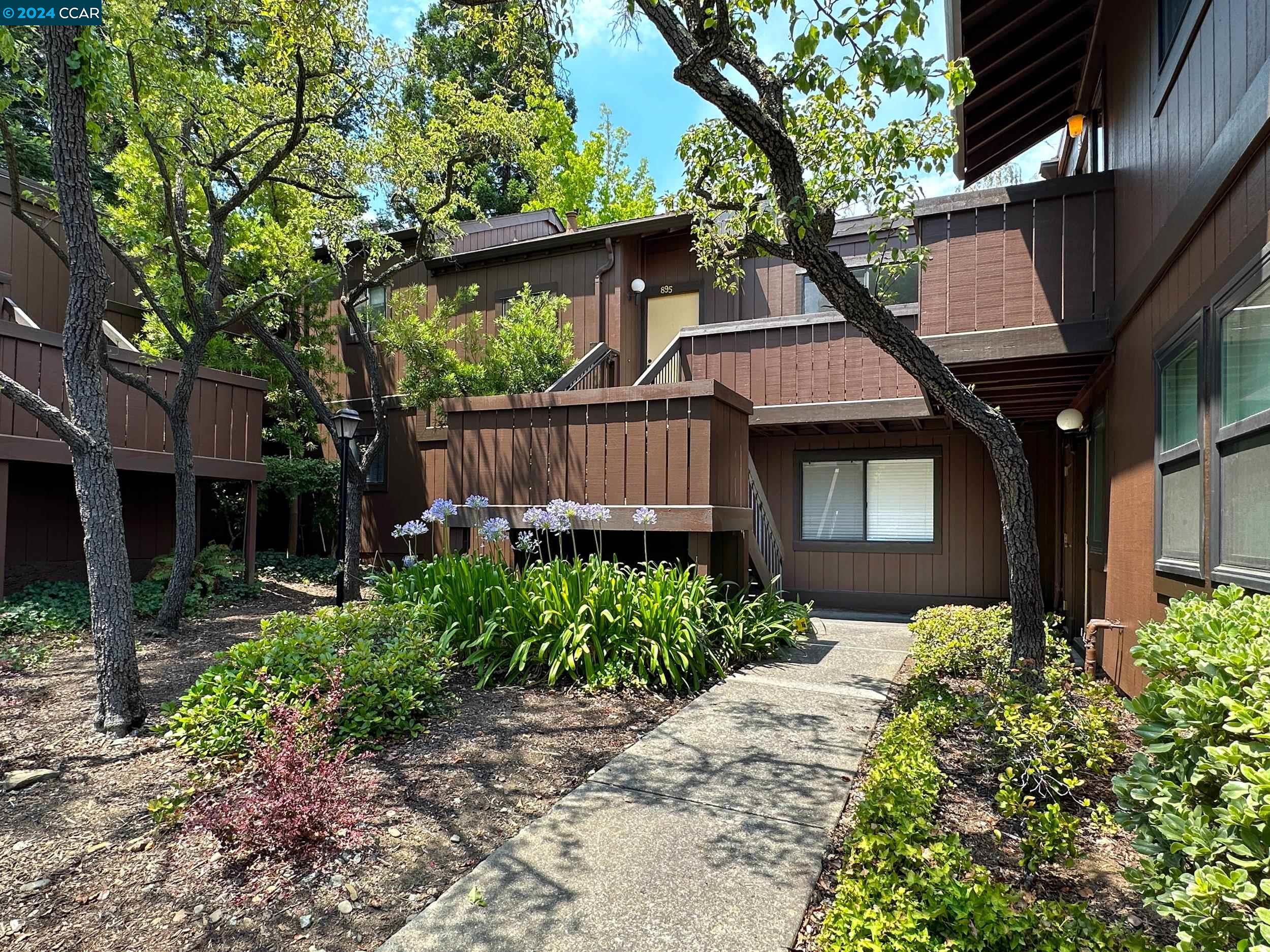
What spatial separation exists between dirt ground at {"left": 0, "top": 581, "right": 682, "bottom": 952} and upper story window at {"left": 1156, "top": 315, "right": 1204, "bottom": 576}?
3172 mm

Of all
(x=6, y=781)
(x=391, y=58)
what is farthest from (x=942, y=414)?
(x=6, y=781)

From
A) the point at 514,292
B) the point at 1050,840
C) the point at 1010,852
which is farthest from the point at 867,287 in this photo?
the point at 1050,840

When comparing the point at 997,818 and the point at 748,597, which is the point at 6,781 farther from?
the point at 748,597

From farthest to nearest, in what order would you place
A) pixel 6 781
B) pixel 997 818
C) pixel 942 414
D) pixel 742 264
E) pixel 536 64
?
pixel 742 264
pixel 942 414
pixel 536 64
pixel 6 781
pixel 997 818

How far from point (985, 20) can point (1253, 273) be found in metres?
4.52

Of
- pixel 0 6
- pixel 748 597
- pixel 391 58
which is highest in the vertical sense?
pixel 391 58

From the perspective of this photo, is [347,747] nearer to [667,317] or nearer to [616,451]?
[616,451]

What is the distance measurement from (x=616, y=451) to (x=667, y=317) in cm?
580

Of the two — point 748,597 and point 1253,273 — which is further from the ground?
point 1253,273

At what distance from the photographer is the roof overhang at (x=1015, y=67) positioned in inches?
234

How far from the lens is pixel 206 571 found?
8.98 m

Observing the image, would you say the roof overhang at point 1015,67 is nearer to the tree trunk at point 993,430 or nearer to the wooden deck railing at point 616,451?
the tree trunk at point 993,430

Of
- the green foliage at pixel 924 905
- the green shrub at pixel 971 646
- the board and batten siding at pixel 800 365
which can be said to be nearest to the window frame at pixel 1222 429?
the green shrub at pixel 971 646

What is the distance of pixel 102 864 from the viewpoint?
9.16 feet
